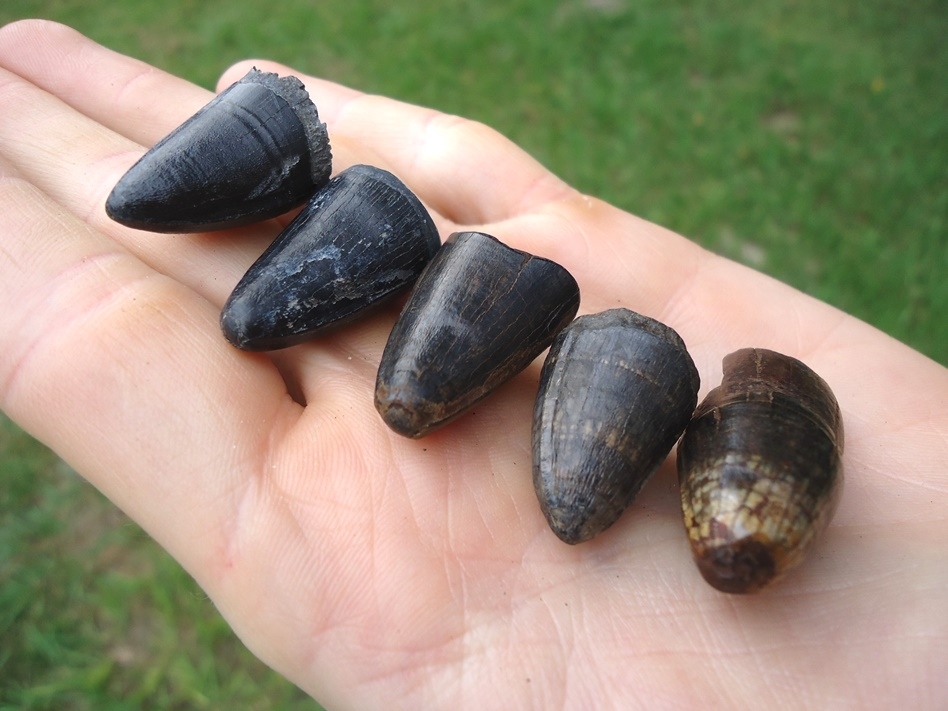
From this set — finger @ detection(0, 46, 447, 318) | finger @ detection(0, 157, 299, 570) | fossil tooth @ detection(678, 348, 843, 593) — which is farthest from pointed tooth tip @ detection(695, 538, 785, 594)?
finger @ detection(0, 46, 447, 318)

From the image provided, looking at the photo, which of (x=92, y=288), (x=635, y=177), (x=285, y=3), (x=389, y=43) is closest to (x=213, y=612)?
(x=92, y=288)

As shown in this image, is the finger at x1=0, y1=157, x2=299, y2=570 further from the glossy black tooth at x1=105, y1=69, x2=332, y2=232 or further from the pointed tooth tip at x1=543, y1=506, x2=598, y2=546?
the pointed tooth tip at x1=543, y1=506, x2=598, y2=546

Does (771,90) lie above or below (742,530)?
below

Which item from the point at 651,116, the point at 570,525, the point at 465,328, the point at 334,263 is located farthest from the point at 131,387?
the point at 651,116

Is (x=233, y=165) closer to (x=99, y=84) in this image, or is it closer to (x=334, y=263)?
(x=334, y=263)

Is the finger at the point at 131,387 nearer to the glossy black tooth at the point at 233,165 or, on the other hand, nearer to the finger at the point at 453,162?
the glossy black tooth at the point at 233,165

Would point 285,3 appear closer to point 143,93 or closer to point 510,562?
point 143,93

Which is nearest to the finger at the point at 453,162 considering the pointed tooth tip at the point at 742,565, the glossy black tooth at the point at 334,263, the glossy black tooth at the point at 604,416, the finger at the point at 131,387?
the glossy black tooth at the point at 334,263
